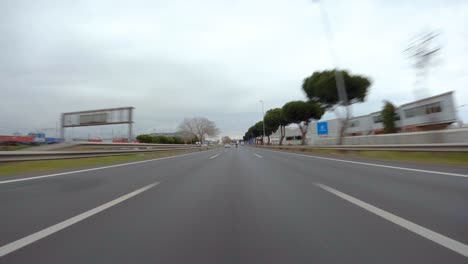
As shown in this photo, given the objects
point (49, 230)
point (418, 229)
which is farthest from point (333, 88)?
point (49, 230)

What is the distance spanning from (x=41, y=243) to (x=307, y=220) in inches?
122

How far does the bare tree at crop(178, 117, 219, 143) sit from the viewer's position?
11462cm

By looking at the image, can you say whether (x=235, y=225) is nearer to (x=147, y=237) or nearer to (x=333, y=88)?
(x=147, y=237)

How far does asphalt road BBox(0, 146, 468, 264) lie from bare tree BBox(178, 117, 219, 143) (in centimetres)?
10847

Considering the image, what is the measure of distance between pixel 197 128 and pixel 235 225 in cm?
11285

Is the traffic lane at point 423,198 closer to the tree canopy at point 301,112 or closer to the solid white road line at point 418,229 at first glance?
the solid white road line at point 418,229

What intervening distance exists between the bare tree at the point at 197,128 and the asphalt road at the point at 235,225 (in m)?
108

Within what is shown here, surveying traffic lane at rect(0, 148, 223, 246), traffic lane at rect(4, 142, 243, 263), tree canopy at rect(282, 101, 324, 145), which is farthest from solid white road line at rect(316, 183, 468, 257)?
tree canopy at rect(282, 101, 324, 145)

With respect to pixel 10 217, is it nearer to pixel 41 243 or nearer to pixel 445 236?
pixel 41 243

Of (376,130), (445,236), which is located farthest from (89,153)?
(376,130)

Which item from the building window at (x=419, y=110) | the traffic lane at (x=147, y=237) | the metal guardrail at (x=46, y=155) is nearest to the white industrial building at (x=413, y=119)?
the building window at (x=419, y=110)

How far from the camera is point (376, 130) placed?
64.9 meters

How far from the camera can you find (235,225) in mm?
3992

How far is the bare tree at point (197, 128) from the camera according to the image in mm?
114625
